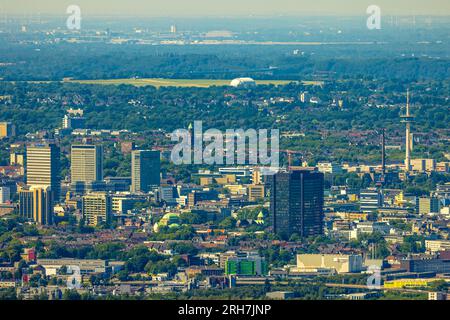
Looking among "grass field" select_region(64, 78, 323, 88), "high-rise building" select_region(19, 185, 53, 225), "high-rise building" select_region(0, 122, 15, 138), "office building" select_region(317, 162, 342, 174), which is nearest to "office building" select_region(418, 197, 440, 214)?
"office building" select_region(317, 162, 342, 174)

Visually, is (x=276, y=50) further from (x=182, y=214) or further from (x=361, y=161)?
(x=182, y=214)

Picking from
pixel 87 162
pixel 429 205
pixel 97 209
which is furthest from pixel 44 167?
pixel 429 205

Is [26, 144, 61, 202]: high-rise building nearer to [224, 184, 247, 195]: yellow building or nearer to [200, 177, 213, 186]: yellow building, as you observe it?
[200, 177, 213, 186]: yellow building

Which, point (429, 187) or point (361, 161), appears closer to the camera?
point (429, 187)

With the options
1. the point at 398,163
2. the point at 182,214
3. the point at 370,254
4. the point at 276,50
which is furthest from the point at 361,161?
the point at 276,50
